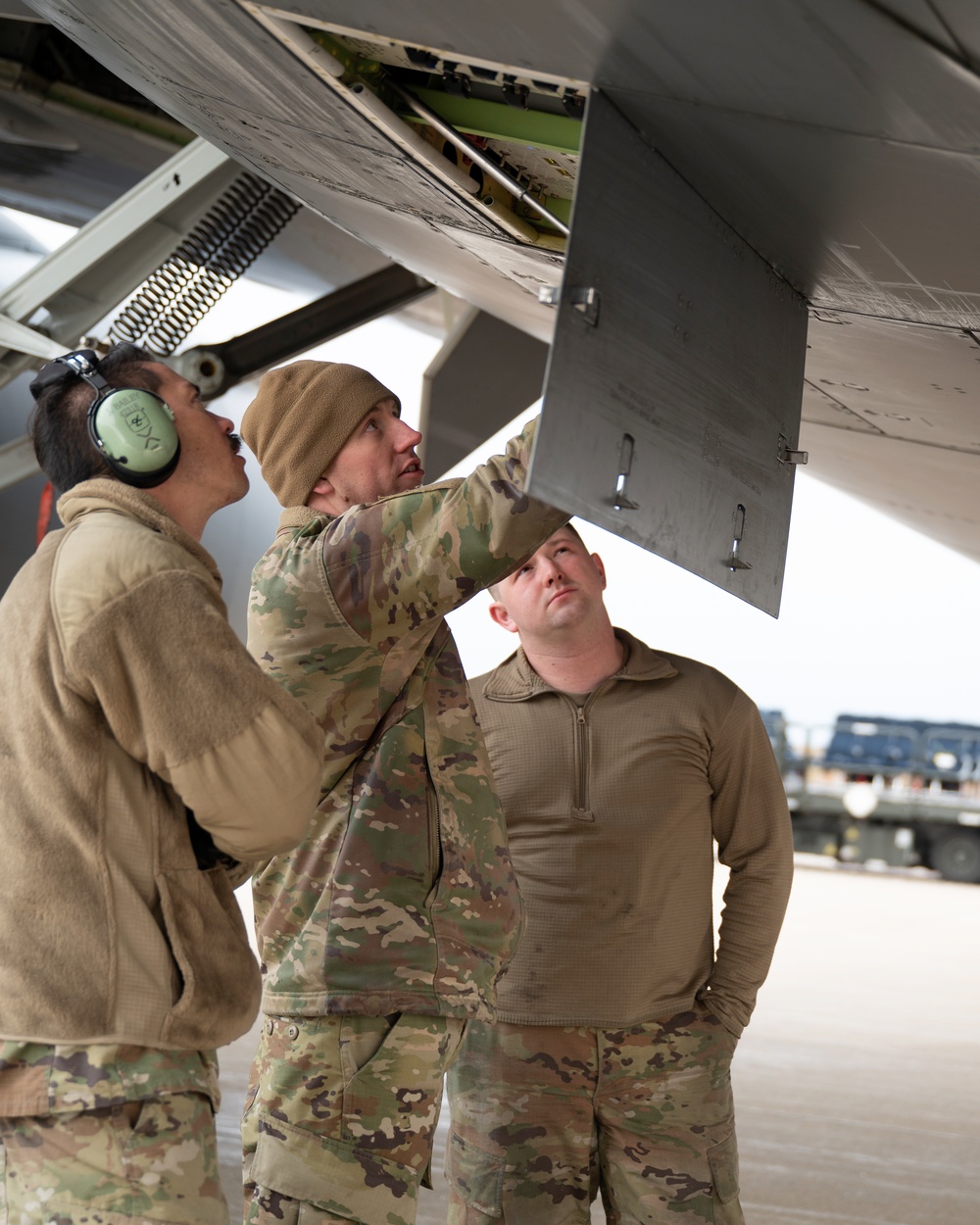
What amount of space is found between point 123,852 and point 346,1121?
74cm

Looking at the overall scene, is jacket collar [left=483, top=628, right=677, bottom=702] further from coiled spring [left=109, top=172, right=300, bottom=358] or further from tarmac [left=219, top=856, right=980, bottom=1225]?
coiled spring [left=109, top=172, right=300, bottom=358]

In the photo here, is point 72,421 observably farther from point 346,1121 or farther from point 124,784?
point 346,1121

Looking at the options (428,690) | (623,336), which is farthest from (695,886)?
(623,336)

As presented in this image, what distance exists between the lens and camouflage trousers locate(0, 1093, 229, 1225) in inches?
68.4

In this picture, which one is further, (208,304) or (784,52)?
(208,304)

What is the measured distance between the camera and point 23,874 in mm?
1800

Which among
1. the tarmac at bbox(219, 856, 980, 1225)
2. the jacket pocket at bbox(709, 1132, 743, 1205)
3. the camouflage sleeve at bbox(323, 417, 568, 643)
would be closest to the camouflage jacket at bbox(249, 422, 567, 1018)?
the camouflage sleeve at bbox(323, 417, 568, 643)

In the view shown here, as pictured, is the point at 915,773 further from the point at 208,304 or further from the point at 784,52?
the point at 784,52

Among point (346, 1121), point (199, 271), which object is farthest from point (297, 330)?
point (346, 1121)

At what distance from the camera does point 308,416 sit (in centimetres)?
257

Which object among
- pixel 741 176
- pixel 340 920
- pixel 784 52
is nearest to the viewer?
pixel 784 52

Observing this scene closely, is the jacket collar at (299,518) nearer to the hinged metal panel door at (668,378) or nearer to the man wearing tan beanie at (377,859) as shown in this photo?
the man wearing tan beanie at (377,859)

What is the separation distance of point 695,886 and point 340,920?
1.08 metres

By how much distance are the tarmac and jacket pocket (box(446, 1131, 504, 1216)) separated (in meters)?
1.24
